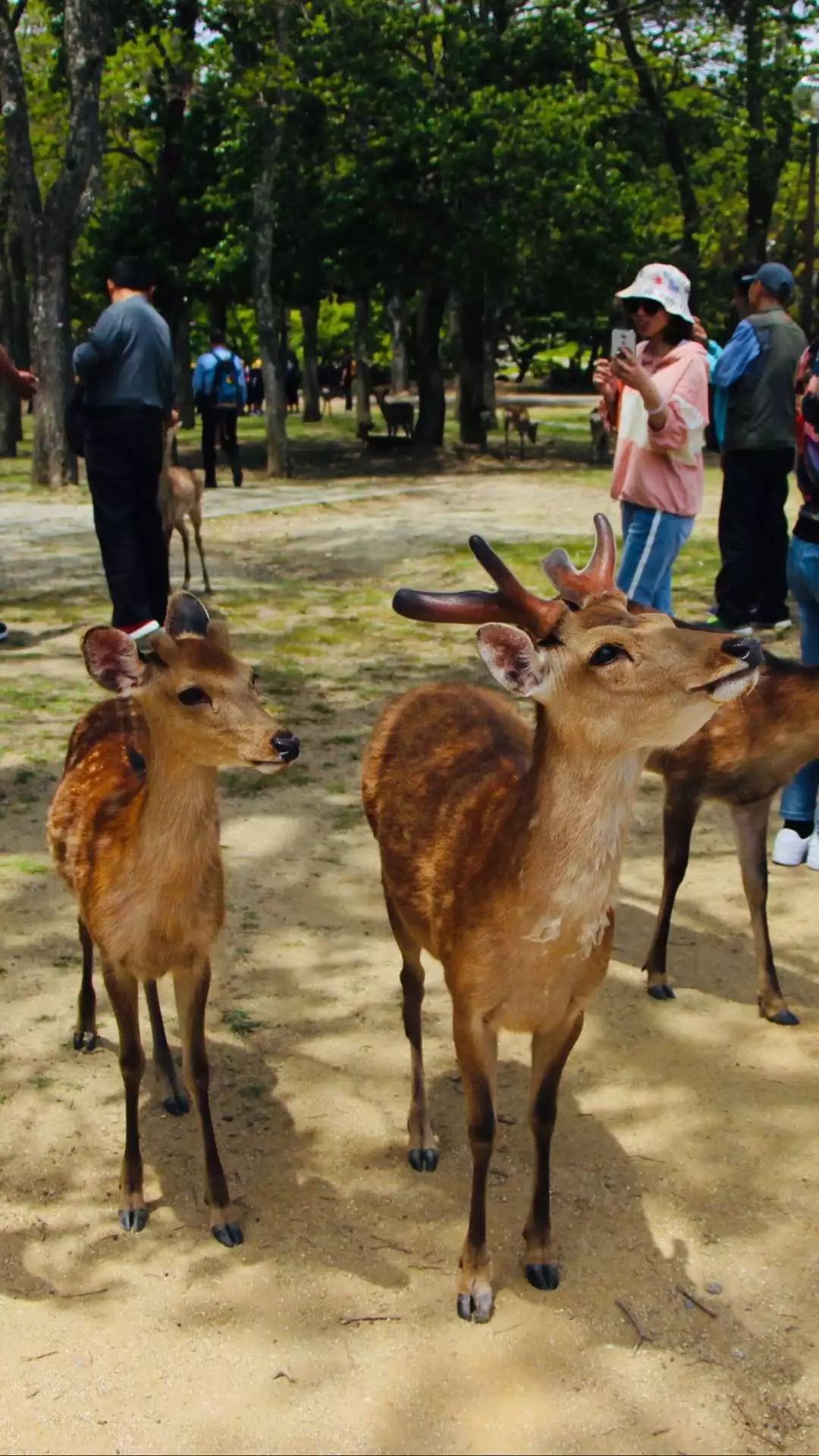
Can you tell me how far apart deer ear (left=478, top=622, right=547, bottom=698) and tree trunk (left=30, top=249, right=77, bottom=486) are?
46.9ft

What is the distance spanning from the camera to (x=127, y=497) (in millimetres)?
7859

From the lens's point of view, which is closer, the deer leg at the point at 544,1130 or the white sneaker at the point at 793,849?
the deer leg at the point at 544,1130

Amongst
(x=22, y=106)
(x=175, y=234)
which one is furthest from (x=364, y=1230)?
(x=175, y=234)

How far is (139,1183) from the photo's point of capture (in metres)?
3.64

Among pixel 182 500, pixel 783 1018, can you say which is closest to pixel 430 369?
pixel 182 500

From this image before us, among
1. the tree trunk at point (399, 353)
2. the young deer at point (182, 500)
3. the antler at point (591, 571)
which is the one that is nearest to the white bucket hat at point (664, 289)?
the antler at point (591, 571)

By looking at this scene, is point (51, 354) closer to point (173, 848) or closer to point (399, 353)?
point (173, 848)

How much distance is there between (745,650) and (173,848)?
59.1 inches

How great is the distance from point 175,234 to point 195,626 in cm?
1871

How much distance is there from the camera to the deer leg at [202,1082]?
355cm

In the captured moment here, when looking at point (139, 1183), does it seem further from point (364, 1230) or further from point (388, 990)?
point (388, 990)

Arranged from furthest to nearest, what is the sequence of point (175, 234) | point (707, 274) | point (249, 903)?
point (707, 274), point (175, 234), point (249, 903)

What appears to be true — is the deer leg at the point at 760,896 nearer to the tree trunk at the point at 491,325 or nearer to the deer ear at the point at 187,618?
the deer ear at the point at 187,618

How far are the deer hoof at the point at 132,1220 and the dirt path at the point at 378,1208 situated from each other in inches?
1.2
